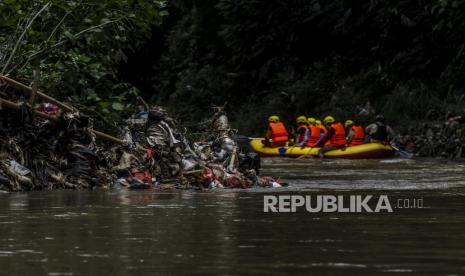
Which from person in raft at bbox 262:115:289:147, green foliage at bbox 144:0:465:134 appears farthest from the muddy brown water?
green foliage at bbox 144:0:465:134

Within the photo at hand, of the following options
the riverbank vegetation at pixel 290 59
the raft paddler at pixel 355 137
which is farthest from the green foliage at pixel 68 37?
the raft paddler at pixel 355 137

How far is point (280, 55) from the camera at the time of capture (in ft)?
182

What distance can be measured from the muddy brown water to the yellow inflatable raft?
749 inches

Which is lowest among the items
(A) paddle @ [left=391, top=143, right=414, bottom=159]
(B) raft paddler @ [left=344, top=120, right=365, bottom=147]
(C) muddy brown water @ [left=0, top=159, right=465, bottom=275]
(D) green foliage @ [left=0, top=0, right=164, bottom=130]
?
(A) paddle @ [left=391, top=143, right=414, bottom=159]

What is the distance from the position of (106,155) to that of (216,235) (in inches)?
394

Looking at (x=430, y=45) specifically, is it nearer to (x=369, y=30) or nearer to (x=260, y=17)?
(x=369, y=30)

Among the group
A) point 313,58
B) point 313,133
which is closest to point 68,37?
point 313,133

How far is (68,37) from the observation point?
22984mm

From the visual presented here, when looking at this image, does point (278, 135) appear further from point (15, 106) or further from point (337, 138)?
point (15, 106)

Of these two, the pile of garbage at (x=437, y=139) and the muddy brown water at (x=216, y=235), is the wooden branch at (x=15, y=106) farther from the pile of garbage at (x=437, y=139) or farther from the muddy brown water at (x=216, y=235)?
the pile of garbage at (x=437, y=139)

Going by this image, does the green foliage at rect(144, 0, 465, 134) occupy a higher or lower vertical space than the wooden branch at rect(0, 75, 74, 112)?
higher

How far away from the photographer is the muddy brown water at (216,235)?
10062 millimetres

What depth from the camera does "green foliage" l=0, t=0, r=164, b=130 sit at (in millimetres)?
22828

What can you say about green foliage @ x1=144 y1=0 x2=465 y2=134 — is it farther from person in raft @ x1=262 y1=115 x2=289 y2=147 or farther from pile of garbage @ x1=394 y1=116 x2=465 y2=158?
person in raft @ x1=262 y1=115 x2=289 y2=147
